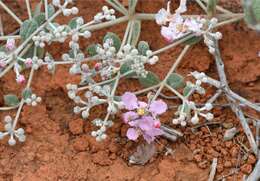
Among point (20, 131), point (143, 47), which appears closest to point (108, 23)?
point (143, 47)

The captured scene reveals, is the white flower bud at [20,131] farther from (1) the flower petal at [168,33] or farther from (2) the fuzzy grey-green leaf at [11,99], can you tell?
(1) the flower petal at [168,33]

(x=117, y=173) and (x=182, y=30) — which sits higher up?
(x=182, y=30)

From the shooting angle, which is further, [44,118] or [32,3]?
[32,3]

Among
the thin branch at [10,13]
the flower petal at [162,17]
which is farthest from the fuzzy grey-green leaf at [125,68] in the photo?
the thin branch at [10,13]

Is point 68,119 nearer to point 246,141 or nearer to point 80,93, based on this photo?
point 80,93

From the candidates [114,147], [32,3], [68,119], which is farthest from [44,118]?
[32,3]

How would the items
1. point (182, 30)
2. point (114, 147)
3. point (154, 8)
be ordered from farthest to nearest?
point (154, 8) → point (114, 147) → point (182, 30)

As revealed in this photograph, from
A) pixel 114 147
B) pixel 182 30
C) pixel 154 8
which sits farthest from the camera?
pixel 154 8
